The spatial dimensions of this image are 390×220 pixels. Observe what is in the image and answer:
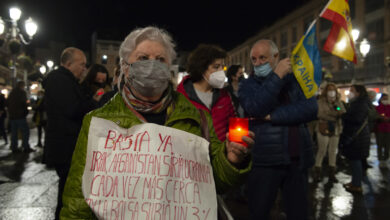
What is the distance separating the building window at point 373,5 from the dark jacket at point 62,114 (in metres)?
32.8

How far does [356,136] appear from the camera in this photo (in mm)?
6418

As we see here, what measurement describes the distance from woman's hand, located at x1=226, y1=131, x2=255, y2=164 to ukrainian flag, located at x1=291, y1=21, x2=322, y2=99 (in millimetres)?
1344

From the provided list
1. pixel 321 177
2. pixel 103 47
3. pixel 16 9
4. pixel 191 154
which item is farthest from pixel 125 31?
pixel 191 154

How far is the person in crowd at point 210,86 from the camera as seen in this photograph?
10.6ft

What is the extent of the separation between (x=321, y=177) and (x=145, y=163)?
259 inches

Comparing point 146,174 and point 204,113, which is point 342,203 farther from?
point 146,174

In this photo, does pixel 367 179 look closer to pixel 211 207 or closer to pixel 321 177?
pixel 321 177

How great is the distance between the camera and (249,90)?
10.1ft

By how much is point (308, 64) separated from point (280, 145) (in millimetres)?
737

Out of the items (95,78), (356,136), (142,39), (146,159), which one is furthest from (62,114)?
(356,136)

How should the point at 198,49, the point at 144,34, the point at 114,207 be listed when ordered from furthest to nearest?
the point at 198,49 → the point at 144,34 → the point at 114,207

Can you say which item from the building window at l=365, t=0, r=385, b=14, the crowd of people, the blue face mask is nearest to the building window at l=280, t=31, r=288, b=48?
the building window at l=365, t=0, r=385, b=14

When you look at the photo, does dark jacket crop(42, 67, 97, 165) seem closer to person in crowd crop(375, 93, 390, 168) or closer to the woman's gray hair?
the woman's gray hair

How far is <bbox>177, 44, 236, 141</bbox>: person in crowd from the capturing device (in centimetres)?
324
